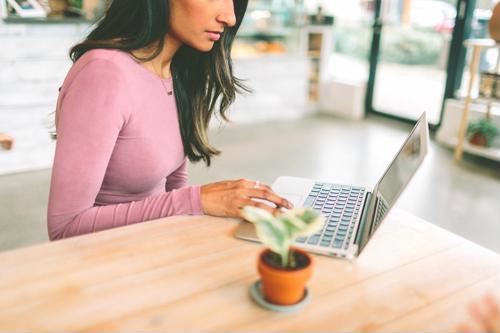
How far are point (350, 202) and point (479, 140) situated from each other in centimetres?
316

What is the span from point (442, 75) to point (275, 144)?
1.88 m

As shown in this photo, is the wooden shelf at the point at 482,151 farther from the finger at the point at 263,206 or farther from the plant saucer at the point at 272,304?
the plant saucer at the point at 272,304

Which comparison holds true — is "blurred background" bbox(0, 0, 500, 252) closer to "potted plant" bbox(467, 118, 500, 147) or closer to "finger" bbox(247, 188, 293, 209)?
"potted plant" bbox(467, 118, 500, 147)

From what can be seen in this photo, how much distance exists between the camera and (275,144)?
13.7 feet

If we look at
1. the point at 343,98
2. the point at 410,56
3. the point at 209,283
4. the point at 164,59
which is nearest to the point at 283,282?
the point at 209,283

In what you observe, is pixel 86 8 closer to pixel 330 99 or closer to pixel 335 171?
pixel 335 171

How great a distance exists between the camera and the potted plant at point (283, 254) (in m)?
0.65

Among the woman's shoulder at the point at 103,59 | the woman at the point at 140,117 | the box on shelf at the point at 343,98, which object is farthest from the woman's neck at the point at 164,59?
the box on shelf at the point at 343,98

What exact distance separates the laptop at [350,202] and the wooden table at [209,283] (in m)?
0.03

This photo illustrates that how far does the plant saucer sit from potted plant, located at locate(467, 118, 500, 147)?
354 centimetres

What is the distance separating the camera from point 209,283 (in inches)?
30.5

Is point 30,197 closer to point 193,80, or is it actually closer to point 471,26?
point 193,80

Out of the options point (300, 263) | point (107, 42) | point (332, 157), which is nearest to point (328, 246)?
point (300, 263)

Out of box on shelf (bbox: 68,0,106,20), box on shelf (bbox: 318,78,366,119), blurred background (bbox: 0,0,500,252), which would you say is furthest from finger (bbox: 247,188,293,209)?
box on shelf (bbox: 318,78,366,119)
